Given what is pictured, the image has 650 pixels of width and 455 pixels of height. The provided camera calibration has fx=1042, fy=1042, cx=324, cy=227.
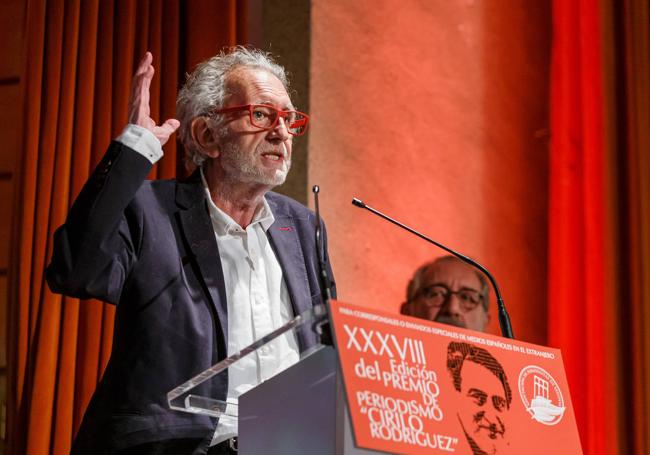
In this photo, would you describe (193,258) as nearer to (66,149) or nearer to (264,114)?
(264,114)

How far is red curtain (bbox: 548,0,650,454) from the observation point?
14.3ft

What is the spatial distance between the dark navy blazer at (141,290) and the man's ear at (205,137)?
268 millimetres

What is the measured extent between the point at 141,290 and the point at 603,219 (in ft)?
9.26

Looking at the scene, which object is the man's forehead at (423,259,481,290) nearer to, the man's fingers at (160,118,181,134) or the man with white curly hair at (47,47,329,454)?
the man with white curly hair at (47,47,329,454)

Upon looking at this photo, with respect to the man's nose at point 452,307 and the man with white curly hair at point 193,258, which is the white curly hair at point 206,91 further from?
the man's nose at point 452,307

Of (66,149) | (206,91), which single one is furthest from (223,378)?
(66,149)

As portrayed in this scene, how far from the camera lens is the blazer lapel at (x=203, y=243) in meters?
2.25

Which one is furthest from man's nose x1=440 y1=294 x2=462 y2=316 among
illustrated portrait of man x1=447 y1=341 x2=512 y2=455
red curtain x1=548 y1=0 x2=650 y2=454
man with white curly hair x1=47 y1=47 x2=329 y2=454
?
illustrated portrait of man x1=447 y1=341 x2=512 y2=455

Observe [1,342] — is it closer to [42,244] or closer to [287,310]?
[42,244]

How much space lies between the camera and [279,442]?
179 centimetres

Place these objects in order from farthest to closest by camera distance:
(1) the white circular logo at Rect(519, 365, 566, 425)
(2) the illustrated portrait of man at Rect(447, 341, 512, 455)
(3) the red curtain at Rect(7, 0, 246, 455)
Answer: (3) the red curtain at Rect(7, 0, 246, 455) < (1) the white circular logo at Rect(519, 365, 566, 425) < (2) the illustrated portrait of man at Rect(447, 341, 512, 455)

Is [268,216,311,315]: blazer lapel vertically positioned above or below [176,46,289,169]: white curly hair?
below

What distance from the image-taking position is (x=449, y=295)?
4160mm

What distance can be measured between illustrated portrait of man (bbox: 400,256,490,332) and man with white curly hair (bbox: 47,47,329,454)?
5.28ft
